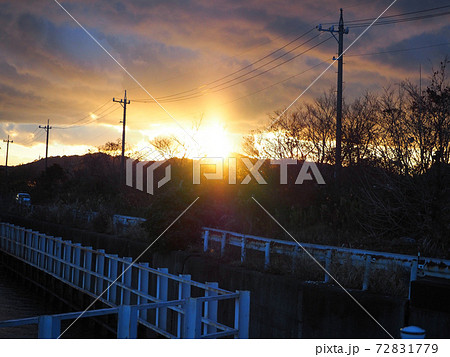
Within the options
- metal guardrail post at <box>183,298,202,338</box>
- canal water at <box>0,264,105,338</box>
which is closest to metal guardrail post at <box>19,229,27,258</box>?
canal water at <box>0,264,105,338</box>

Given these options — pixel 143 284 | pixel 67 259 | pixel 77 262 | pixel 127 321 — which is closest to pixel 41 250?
pixel 67 259

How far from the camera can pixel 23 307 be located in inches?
883

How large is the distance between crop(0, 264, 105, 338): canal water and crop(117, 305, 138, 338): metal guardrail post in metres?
10.4

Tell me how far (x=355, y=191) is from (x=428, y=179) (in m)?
6.51

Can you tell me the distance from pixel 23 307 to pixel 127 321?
655 inches

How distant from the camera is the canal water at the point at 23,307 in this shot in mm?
17477

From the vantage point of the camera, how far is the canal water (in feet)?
57.3

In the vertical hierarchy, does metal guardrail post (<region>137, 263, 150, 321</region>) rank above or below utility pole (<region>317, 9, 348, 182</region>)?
below

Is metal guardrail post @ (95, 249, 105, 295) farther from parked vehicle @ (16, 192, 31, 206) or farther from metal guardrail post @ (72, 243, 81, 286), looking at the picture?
parked vehicle @ (16, 192, 31, 206)

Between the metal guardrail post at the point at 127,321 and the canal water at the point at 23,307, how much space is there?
10.4 metres

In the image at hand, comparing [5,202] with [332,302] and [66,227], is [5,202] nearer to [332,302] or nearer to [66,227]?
[66,227]

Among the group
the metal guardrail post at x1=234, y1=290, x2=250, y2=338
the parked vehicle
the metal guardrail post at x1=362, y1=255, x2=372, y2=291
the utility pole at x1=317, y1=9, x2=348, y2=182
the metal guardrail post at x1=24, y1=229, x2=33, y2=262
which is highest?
the utility pole at x1=317, y1=9, x2=348, y2=182

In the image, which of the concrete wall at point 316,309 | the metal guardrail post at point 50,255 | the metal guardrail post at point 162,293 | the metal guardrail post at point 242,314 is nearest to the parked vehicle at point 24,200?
the metal guardrail post at point 50,255
